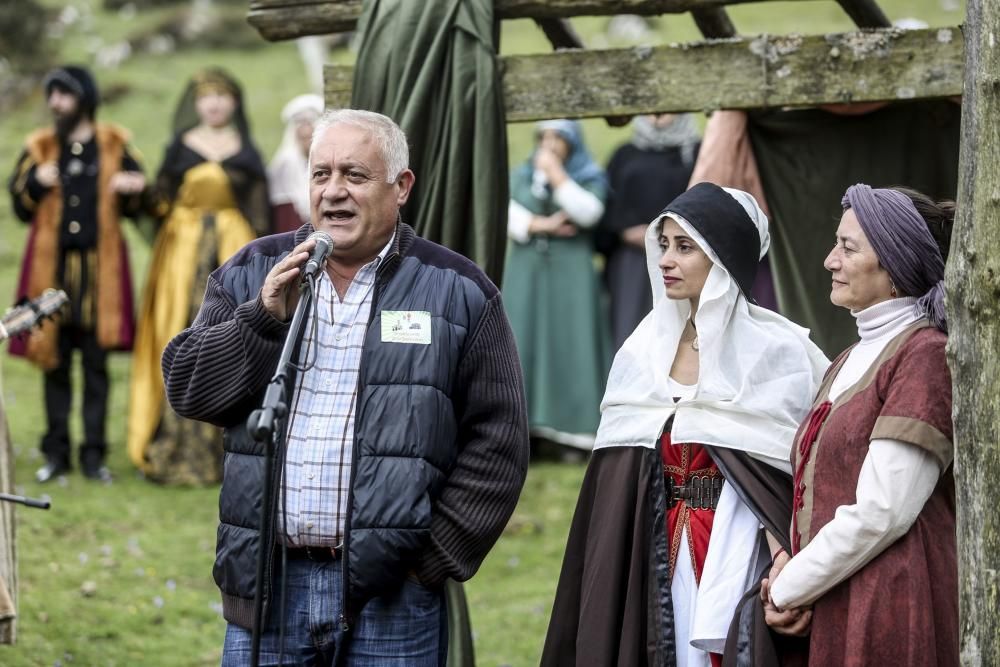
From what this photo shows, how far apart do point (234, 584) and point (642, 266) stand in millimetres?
6174

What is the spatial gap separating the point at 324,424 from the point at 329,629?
0.57 m

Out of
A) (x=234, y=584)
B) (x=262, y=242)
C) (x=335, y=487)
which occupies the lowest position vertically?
(x=234, y=584)

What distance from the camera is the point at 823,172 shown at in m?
5.90

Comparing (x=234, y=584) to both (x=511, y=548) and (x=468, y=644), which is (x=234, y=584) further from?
(x=511, y=548)

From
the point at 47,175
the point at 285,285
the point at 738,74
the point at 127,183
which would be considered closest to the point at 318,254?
the point at 285,285

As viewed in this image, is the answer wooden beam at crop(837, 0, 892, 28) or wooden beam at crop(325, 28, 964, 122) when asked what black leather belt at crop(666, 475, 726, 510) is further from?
wooden beam at crop(837, 0, 892, 28)

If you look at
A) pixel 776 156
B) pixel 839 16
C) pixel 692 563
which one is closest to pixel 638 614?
pixel 692 563

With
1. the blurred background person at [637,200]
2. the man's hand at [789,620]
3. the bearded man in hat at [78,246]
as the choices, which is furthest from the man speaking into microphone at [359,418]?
the blurred background person at [637,200]

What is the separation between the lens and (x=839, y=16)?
20.6m

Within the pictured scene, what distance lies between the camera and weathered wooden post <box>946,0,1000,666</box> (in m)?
3.51

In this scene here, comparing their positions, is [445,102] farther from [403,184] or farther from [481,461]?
[481,461]

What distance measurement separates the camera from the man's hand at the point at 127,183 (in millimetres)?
9344

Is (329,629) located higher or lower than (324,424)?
lower

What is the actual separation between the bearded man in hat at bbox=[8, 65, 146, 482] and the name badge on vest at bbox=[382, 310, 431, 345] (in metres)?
5.68
